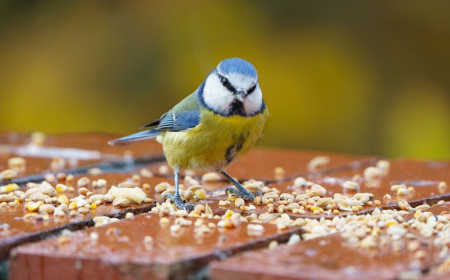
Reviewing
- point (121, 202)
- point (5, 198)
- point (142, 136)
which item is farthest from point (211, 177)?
point (5, 198)

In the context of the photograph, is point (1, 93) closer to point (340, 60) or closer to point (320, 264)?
point (340, 60)

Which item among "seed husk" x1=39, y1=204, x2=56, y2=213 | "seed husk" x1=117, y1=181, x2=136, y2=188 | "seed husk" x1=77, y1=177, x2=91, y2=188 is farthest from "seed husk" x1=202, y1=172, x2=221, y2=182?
"seed husk" x1=39, y1=204, x2=56, y2=213

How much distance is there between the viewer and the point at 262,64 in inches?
270

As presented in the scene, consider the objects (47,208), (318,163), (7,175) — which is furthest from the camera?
(318,163)

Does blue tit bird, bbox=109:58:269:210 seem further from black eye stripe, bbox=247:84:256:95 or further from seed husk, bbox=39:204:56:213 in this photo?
seed husk, bbox=39:204:56:213

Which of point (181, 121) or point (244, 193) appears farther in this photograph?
point (181, 121)

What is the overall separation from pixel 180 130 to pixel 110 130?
3833 millimetres

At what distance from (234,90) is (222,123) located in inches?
5.9

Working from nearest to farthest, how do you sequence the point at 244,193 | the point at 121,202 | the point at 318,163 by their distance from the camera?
the point at 121,202 < the point at 244,193 < the point at 318,163

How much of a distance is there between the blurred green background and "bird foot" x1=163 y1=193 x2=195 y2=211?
3.59 m

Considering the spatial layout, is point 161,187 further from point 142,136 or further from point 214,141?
point 142,136

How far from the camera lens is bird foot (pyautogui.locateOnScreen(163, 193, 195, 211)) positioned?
9.53ft

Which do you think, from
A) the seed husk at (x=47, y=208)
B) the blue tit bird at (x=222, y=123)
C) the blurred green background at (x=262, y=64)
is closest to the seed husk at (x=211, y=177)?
the blue tit bird at (x=222, y=123)

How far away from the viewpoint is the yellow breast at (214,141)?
10.7ft
